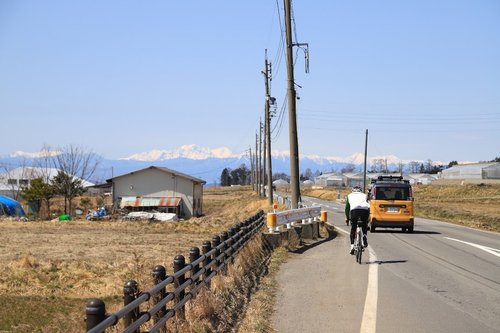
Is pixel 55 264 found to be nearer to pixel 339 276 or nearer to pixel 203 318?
pixel 339 276

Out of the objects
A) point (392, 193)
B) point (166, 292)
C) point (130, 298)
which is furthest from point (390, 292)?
point (392, 193)

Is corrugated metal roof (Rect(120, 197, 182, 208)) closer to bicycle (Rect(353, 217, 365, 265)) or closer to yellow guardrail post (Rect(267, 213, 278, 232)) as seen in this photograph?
yellow guardrail post (Rect(267, 213, 278, 232))

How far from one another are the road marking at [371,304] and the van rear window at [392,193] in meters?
11.6

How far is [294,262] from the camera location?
571 inches

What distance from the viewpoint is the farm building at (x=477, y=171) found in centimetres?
11431

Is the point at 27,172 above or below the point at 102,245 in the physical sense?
above

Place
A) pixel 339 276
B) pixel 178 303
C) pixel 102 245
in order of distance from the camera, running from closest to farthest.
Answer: pixel 178 303 → pixel 339 276 → pixel 102 245

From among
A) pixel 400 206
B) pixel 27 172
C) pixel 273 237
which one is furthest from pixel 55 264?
pixel 27 172

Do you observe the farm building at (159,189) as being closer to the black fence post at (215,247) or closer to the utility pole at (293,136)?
the utility pole at (293,136)

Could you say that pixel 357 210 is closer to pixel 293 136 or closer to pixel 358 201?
pixel 358 201

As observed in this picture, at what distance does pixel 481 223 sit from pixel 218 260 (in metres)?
29.6

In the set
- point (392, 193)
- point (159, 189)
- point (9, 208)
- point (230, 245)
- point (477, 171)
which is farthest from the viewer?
point (477, 171)

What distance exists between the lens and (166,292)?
7012 millimetres

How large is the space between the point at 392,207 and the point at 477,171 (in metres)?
101
